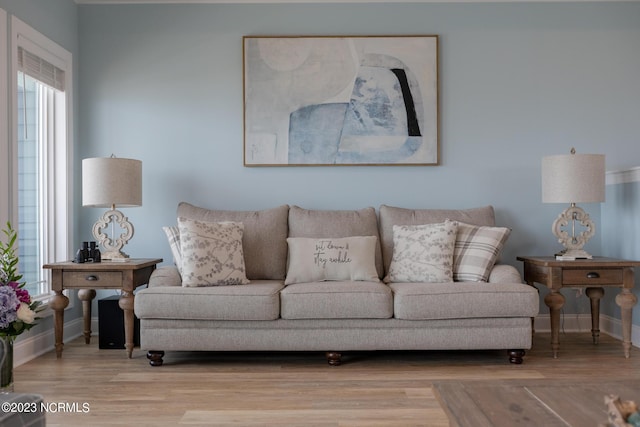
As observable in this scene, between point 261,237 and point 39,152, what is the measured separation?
5.59ft

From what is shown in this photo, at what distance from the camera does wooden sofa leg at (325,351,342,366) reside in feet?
11.2

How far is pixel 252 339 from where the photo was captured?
338cm

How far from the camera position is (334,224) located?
402 centimetres

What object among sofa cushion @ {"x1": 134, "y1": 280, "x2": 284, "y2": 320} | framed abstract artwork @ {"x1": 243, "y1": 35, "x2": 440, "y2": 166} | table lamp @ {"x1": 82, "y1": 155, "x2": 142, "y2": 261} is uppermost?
framed abstract artwork @ {"x1": 243, "y1": 35, "x2": 440, "y2": 166}

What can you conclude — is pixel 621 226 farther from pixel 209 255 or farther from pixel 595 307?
pixel 209 255

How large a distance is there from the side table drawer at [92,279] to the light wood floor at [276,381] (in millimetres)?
474

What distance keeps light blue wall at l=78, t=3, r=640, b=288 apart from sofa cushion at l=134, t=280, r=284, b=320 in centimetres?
115

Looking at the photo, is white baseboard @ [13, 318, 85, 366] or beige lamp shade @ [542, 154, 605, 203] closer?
white baseboard @ [13, 318, 85, 366]

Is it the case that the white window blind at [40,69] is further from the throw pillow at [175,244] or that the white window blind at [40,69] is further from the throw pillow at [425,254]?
the throw pillow at [425,254]

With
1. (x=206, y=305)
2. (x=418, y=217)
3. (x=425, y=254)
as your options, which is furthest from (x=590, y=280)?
(x=206, y=305)

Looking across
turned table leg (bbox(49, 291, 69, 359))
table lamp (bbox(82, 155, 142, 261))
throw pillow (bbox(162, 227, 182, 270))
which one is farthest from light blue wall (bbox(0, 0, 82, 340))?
throw pillow (bbox(162, 227, 182, 270))

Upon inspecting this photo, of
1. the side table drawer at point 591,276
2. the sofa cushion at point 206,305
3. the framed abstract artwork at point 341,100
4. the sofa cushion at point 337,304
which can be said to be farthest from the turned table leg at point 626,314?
the sofa cushion at point 206,305

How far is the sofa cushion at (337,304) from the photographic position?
334 centimetres

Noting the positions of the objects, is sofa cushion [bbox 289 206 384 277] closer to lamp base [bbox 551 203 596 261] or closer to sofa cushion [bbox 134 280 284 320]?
sofa cushion [bbox 134 280 284 320]
